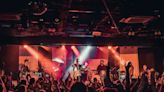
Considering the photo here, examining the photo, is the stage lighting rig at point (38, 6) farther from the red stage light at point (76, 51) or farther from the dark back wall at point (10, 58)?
the red stage light at point (76, 51)

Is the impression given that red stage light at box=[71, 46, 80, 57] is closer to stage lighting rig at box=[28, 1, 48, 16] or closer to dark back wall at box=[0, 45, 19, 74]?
dark back wall at box=[0, 45, 19, 74]

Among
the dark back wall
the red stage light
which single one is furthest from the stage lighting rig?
the red stage light

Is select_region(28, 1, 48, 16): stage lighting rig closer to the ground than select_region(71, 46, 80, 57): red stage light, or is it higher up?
higher up

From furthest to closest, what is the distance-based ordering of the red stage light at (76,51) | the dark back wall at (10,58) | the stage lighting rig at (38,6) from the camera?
the red stage light at (76,51) → the dark back wall at (10,58) → the stage lighting rig at (38,6)

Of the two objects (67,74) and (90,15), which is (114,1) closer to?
(90,15)

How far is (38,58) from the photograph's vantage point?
1298 centimetres

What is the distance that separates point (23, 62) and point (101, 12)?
Result: 210 inches

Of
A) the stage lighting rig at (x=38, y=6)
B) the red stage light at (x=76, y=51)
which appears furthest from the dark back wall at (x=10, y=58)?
the stage lighting rig at (x=38, y=6)

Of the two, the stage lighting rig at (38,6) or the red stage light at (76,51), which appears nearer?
the stage lighting rig at (38,6)

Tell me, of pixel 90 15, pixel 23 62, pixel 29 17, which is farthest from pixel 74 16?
pixel 23 62

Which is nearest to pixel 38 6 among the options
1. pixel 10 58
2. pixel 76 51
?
pixel 10 58

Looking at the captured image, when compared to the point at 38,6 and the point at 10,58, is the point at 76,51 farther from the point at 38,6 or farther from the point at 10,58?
the point at 38,6

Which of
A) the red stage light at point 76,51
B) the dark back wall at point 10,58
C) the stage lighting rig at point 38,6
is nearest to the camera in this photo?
the stage lighting rig at point 38,6

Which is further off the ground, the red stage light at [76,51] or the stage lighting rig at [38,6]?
the stage lighting rig at [38,6]
